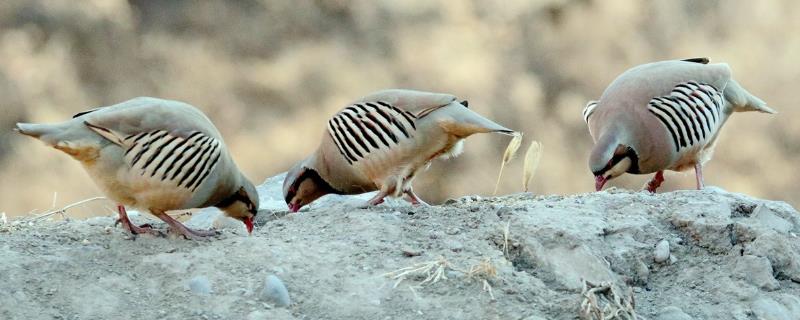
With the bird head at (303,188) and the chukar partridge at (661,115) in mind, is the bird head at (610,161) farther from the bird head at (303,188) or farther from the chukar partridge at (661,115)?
the bird head at (303,188)

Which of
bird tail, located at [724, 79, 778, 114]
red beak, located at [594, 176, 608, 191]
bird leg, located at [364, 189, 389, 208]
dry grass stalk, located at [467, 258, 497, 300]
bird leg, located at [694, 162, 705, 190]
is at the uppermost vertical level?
dry grass stalk, located at [467, 258, 497, 300]

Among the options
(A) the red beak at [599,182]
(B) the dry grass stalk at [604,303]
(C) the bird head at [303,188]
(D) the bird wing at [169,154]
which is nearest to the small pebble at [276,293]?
(D) the bird wing at [169,154]

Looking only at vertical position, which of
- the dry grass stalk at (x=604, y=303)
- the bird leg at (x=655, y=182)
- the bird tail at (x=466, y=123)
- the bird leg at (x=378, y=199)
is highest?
the bird tail at (x=466, y=123)

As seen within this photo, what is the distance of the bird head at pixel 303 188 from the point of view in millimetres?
5852

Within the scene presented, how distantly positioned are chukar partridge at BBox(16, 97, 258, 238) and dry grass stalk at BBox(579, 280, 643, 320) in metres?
1.64

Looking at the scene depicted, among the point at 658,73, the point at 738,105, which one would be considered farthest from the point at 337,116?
the point at 738,105

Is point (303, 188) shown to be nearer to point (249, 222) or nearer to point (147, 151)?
point (249, 222)

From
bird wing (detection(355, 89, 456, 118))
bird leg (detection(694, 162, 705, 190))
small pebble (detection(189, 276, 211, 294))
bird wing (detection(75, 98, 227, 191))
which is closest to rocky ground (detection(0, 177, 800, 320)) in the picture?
small pebble (detection(189, 276, 211, 294))

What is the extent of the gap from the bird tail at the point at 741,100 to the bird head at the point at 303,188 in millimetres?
2672

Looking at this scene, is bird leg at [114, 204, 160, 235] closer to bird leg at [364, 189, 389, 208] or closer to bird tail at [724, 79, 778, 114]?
bird leg at [364, 189, 389, 208]

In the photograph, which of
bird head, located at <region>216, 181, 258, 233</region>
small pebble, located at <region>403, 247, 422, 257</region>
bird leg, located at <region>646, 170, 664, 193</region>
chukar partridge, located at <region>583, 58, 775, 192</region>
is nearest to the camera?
small pebble, located at <region>403, 247, 422, 257</region>

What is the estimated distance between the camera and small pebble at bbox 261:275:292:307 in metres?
3.60

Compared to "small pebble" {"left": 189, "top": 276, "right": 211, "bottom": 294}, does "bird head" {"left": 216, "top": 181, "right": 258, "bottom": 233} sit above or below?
below

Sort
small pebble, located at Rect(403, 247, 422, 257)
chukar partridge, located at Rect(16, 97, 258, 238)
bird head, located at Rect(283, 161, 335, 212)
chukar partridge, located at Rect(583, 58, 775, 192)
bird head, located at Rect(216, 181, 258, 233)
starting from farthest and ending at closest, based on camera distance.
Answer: chukar partridge, located at Rect(583, 58, 775, 192)
bird head, located at Rect(283, 161, 335, 212)
bird head, located at Rect(216, 181, 258, 233)
chukar partridge, located at Rect(16, 97, 258, 238)
small pebble, located at Rect(403, 247, 422, 257)
